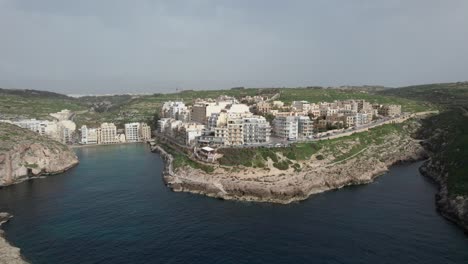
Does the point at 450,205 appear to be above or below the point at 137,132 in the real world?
below

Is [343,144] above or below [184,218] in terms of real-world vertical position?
above

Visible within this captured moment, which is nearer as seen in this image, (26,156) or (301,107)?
(26,156)

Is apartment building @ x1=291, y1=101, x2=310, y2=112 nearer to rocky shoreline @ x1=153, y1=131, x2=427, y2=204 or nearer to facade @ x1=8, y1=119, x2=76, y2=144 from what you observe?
rocky shoreline @ x1=153, y1=131, x2=427, y2=204

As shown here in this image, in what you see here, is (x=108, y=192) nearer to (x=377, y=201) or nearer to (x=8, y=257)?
(x=8, y=257)

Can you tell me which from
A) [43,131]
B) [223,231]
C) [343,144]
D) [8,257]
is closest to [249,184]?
[223,231]

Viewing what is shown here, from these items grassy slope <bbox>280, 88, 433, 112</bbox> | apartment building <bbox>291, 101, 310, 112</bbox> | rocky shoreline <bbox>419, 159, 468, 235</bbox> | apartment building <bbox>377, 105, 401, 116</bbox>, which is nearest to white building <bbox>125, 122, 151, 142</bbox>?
apartment building <bbox>291, 101, 310, 112</bbox>

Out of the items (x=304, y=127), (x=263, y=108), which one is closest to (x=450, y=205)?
(x=304, y=127)

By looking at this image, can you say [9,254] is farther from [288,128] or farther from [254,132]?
[288,128]
